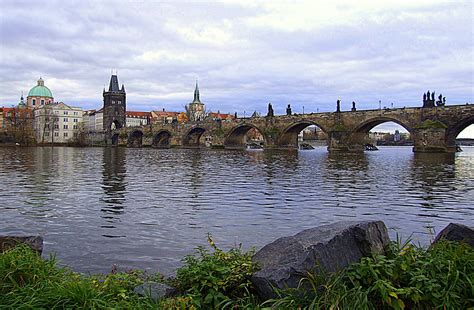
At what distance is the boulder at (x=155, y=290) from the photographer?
398cm

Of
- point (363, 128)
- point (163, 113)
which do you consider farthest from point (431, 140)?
point (163, 113)

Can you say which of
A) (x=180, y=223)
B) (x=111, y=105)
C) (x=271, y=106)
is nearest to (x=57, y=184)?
(x=180, y=223)

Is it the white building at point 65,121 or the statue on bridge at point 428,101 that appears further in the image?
the white building at point 65,121

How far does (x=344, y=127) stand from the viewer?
2346 inches

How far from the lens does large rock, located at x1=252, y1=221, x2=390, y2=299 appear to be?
391 cm

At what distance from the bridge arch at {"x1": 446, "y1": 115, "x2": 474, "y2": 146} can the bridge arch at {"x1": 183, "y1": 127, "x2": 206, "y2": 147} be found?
51.8 metres

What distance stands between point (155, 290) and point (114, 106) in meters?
143

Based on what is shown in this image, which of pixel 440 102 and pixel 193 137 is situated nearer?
pixel 440 102

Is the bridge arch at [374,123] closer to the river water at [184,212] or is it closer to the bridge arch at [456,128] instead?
the bridge arch at [456,128]

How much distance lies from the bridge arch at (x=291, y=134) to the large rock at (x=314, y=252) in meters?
62.2

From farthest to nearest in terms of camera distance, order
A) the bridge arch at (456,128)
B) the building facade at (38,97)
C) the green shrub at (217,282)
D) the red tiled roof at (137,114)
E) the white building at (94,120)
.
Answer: the red tiled roof at (137,114), the white building at (94,120), the building facade at (38,97), the bridge arch at (456,128), the green shrub at (217,282)

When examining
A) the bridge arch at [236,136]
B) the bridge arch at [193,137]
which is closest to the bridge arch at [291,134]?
the bridge arch at [236,136]

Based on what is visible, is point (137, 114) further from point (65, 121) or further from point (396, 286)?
point (396, 286)

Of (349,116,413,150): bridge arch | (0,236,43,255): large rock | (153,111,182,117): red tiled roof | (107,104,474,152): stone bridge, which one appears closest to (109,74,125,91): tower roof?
(153,111,182,117): red tiled roof
